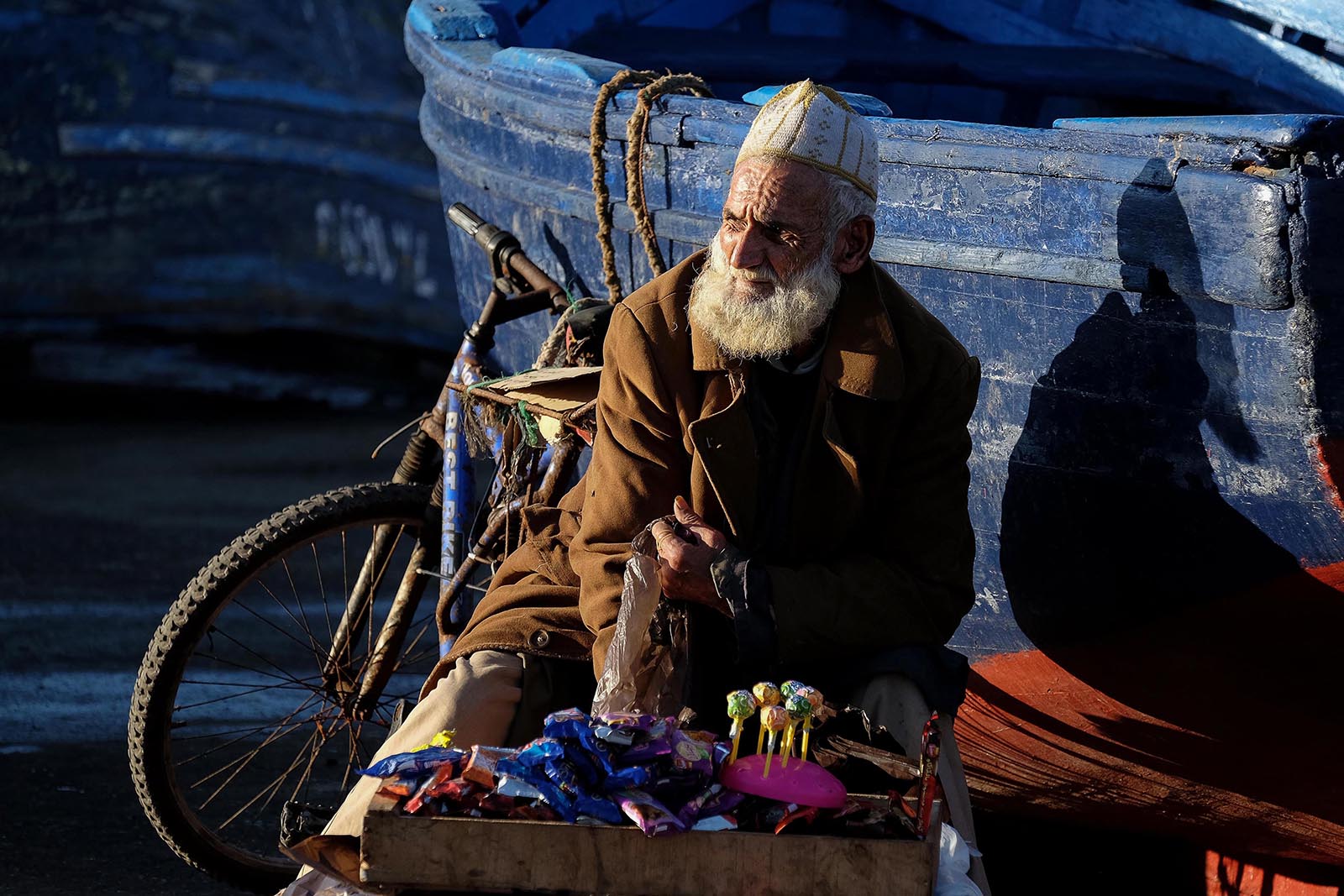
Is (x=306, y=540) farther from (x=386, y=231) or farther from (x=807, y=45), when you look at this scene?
(x=386, y=231)

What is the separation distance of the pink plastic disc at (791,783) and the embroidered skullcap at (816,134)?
0.96 meters

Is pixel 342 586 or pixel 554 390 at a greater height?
pixel 554 390

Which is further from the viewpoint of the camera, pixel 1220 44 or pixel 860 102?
pixel 1220 44

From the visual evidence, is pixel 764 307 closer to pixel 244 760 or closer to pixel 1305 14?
pixel 244 760

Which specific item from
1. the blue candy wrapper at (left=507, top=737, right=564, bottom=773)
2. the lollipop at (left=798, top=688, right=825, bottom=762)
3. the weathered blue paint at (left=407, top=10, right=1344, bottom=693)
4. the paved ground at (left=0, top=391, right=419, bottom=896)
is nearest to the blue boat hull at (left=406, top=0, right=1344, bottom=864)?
the weathered blue paint at (left=407, top=10, right=1344, bottom=693)

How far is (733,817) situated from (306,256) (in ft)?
19.9

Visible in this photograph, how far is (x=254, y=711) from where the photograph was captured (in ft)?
13.6

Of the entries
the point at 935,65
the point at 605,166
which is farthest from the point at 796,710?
the point at 935,65

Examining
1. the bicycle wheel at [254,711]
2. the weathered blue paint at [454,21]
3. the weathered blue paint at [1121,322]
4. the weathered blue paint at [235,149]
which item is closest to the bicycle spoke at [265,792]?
the bicycle wheel at [254,711]

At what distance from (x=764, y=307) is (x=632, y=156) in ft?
2.87

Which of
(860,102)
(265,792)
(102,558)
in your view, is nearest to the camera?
(860,102)

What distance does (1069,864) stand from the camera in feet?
12.0

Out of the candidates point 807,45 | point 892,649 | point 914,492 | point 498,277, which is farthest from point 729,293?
point 807,45

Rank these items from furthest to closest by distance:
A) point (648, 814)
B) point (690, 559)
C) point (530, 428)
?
1. point (530, 428)
2. point (690, 559)
3. point (648, 814)
